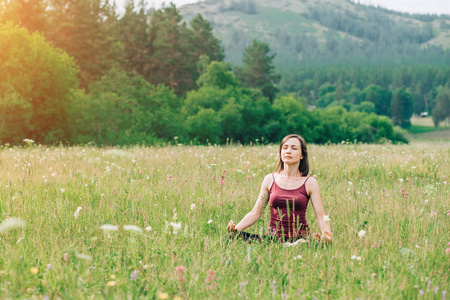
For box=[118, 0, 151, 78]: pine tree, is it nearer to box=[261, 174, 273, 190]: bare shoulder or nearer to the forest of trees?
the forest of trees

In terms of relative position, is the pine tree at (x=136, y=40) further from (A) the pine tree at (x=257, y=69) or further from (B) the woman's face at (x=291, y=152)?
(B) the woman's face at (x=291, y=152)

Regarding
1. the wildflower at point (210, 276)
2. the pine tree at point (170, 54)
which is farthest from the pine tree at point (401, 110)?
the wildflower at point (210, 276)

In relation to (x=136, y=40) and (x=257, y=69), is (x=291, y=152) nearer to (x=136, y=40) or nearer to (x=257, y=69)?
(x=136, y=40)

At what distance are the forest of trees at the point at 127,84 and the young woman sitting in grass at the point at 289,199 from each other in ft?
17.8

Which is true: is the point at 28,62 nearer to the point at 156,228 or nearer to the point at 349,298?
the point at 156,228

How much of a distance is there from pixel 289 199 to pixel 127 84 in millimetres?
36104

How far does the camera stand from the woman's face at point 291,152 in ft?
15.1

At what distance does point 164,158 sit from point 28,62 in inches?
753

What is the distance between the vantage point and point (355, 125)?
89438 millimetres

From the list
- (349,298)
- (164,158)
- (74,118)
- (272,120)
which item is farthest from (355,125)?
(349,298)

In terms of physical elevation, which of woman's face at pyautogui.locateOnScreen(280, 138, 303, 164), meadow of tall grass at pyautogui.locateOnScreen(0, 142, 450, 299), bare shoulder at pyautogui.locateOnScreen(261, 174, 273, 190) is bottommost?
meadow of tall grass at pyautogui.locateOnScreen(0, 142, 450, 299)

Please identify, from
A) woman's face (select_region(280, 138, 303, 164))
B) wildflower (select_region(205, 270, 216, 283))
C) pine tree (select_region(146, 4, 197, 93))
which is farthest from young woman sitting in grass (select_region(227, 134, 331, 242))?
pine tree (select_region(146, 4, 197, 93))

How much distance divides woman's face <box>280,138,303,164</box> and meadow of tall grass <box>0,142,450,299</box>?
2.66ft

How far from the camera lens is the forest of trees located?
24734 mm
